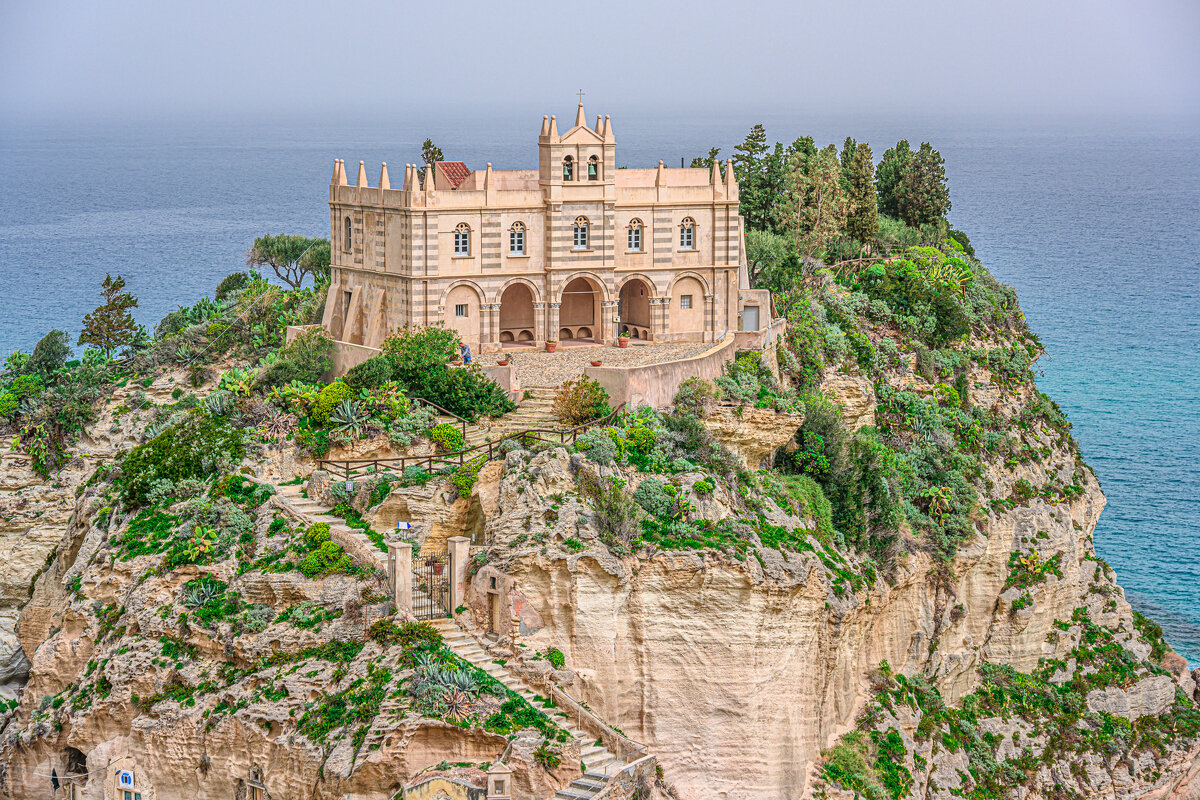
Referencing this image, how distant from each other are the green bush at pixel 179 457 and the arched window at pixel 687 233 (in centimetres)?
2305

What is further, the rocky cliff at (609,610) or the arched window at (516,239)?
the arched window at (516,239)

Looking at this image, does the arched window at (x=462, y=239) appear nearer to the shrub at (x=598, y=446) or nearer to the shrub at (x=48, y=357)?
the shrub at (x=598, y=446)

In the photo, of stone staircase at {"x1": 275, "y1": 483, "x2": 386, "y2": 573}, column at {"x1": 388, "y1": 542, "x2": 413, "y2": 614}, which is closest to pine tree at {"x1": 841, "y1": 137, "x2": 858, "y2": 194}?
stone staircase at {"x1": 275, "y1": 483, "x2": 386, "y2": 573}

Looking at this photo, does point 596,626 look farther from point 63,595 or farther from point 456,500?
point 63,595

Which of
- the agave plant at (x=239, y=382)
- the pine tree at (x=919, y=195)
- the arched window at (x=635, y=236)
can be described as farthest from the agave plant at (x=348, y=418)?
the pine tree at (x=919, y=195)

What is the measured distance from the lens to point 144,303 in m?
151

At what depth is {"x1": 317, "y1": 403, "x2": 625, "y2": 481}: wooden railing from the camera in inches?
2525

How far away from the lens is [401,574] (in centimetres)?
5641

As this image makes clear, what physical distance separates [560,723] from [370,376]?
2063cm

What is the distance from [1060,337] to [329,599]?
109 meters

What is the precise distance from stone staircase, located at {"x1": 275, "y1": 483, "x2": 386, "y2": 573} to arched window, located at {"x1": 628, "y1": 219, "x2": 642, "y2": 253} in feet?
69.9

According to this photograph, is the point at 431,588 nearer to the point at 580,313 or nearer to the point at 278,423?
the point at 278,423

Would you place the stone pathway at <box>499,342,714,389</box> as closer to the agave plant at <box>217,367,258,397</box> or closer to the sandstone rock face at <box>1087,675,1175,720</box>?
the agave plant at <box>217,367,258,397</box>

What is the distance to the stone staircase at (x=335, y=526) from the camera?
58.1 meters
